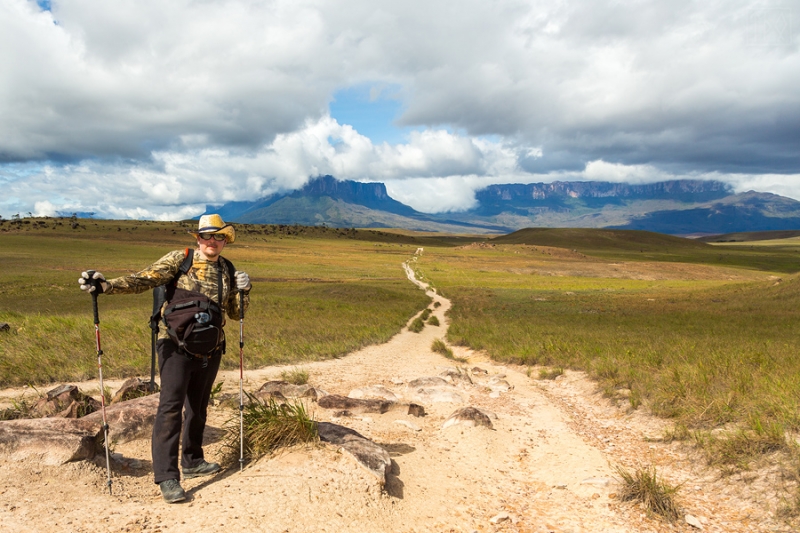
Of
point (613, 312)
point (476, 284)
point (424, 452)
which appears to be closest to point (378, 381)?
point (424, 452)

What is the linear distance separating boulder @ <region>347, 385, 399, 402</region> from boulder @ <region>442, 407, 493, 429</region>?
218 centimetres

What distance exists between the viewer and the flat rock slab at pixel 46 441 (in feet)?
18.4

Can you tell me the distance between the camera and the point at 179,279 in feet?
19.1

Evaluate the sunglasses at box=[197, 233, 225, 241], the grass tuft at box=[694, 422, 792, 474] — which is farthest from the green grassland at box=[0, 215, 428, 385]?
the grass tuft at box=[694, 422, 792, 474]

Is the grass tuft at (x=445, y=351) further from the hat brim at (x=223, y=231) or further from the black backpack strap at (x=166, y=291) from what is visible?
the black backpack strap at (x=166, y=291)

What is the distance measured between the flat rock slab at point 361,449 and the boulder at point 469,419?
2.83 meters

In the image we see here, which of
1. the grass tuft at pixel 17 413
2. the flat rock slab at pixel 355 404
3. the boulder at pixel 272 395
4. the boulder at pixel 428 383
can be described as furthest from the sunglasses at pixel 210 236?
the boulder at pixel 428 383

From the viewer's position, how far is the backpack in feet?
18.1

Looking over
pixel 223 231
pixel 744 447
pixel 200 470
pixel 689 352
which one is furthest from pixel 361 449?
pixel 689 352

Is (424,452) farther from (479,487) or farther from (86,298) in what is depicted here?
(86,298)

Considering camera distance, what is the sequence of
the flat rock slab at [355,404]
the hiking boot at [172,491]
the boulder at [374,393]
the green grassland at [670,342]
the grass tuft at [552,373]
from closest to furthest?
the hiking boot at [172,491] < the green grassland at [670,342] < the flat rock slab at [355,404] < the boulder at [374,393] < the grass tuft at [552,373]

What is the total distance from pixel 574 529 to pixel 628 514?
77cm

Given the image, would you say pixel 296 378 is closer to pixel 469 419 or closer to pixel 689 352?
pixel 469 419

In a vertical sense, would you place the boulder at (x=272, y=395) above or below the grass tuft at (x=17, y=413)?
below
